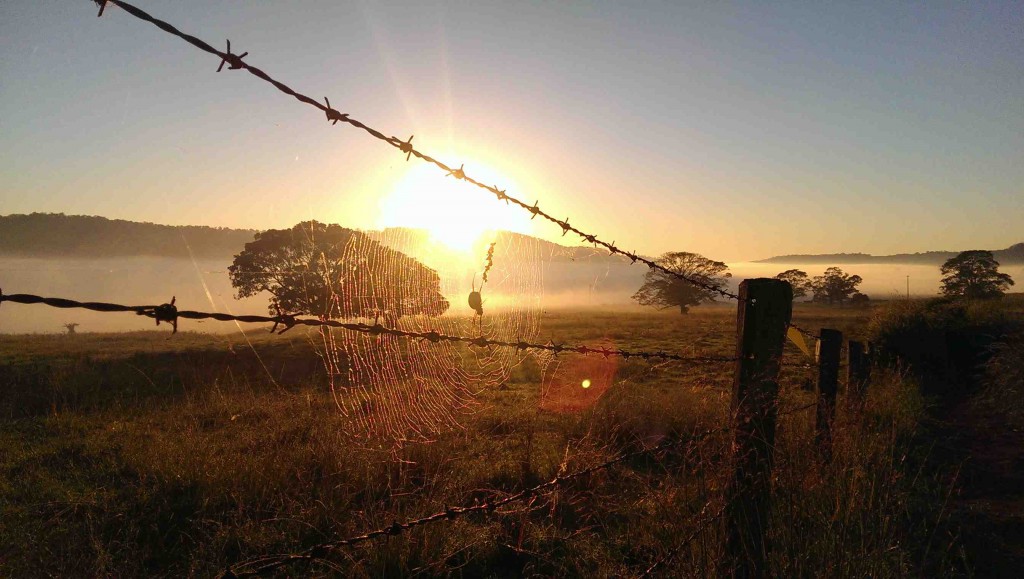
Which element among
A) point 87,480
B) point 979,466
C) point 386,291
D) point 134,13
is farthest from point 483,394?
point 134,13

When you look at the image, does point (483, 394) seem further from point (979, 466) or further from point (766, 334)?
point (766, 334)

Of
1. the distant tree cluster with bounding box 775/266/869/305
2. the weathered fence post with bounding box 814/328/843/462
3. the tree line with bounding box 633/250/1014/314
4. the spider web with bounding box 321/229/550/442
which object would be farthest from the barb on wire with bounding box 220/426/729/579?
the distant tree cluster with bounding box 775/266/869/305

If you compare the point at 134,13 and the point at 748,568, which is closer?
the point at 134,13

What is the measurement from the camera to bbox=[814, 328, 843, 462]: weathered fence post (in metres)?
3.51

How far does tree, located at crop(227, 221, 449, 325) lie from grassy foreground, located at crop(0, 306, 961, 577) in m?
1.25

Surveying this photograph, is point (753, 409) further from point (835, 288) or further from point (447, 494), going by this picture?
point (835, 288)

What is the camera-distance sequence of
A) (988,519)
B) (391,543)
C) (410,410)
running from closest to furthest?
(391,543) → (988,519) → (410,410)

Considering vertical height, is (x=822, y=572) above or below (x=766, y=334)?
below

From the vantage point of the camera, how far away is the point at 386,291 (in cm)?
591

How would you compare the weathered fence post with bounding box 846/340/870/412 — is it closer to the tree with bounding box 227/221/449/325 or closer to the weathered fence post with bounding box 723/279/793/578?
the weathered fence post with bounding box 723/279/793/578

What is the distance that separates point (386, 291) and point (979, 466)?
257 inches

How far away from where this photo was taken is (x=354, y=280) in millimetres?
4922

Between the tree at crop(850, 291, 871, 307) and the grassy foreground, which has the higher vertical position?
the tree at crop(850, 291, 871, 307)

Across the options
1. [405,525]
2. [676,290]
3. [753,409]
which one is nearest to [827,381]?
[753,409]
